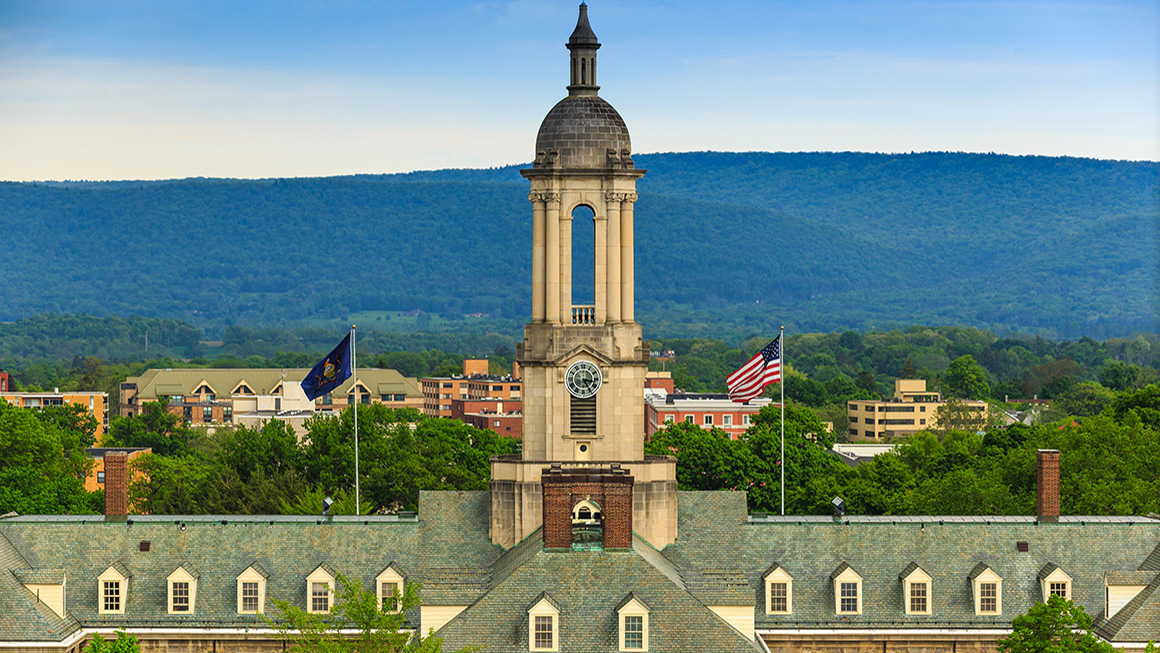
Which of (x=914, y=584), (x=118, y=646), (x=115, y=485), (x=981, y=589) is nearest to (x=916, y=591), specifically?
(x=914, y=584)

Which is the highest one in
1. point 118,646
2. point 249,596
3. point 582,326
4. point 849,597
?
point 582,326

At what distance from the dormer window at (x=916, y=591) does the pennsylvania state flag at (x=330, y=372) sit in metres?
29.3

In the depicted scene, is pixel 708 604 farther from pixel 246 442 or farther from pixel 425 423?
pixel 425 423

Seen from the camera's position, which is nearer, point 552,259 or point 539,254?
point 552,259

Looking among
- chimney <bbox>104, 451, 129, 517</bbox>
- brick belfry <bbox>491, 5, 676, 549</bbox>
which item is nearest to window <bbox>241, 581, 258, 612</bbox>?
chimney <bbox>104, 451, 129, 517</bbox>

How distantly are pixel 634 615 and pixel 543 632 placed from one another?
2.98 metres

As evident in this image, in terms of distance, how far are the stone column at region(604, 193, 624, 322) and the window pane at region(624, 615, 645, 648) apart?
19.8 m

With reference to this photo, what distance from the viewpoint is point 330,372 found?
288ft

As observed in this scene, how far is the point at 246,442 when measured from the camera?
123312 mm

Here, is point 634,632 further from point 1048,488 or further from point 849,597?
point 1048,488

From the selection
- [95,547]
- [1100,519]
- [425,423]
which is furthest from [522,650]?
[425,423]

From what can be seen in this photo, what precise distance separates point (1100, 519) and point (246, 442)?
65.0 m

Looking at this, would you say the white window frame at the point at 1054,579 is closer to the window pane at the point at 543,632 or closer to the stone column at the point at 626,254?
the stone column at the point at 626,254

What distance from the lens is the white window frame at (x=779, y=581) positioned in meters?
70.8
